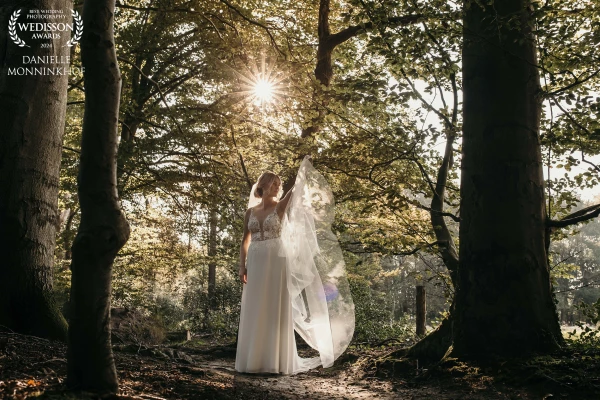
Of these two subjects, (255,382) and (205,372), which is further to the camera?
(255,382)

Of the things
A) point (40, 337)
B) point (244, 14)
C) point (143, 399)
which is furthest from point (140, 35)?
point (143, 399)

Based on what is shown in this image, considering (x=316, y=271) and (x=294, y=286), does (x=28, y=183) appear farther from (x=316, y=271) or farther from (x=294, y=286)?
(x=316, y=271)

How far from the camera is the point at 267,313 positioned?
6.54 metres

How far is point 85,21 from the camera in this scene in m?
3.00

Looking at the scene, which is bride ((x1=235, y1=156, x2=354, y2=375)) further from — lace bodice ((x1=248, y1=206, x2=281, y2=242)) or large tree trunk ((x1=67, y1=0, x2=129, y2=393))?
large tree trunk ((x1=67, y1=0, x2=129, y2=393))

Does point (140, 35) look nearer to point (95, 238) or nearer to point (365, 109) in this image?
point (365, 109)

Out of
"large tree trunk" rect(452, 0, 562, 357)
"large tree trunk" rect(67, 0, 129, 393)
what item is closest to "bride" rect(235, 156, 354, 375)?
"large tree trunk" rect(452, 0, 562, 357)

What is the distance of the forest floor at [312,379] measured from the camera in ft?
11.7

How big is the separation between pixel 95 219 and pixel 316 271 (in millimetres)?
3849

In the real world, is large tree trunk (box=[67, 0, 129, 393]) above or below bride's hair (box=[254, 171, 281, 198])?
below

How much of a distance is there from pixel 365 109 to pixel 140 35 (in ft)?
20.2

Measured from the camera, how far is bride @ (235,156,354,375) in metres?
6.35

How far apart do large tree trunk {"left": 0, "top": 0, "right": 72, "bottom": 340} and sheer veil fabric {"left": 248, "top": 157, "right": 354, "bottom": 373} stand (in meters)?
2.89

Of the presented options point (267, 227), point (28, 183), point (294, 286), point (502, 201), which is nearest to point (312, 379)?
point (294, 286)
